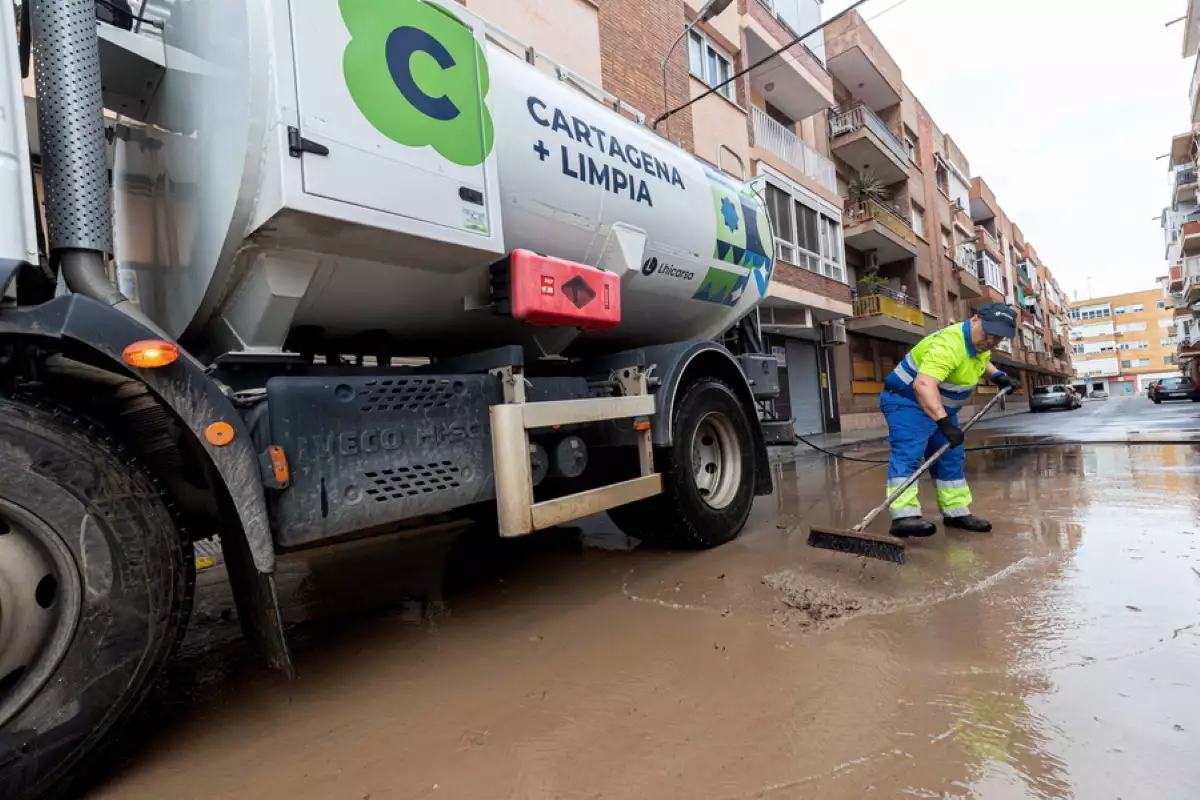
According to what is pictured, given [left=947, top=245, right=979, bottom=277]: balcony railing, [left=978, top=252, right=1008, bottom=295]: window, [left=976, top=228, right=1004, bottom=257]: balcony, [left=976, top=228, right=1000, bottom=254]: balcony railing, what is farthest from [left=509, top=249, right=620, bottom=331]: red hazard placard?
[left=976, top=228, right=1000, bottom=254]: balcony railing

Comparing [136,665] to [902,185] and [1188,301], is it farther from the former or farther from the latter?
[1188,301]

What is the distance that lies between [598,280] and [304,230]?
1.40 m

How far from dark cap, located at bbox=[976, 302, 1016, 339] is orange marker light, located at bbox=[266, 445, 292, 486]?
4.12 metres

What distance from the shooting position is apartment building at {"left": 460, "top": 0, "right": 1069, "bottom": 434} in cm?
1077

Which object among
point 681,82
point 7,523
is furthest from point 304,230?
point 681,82

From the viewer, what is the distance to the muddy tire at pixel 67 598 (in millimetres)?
1578

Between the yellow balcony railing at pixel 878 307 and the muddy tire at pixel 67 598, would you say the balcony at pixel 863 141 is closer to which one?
the yellow balcony railing at pixel 878 307

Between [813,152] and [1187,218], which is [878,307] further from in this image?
[1187,218]

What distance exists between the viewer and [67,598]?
1646mm

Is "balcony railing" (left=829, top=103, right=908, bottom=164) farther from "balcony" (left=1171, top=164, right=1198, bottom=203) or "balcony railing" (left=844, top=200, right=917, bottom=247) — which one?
"balcony" (left=1171, top=164, right=1198, bottom=203)

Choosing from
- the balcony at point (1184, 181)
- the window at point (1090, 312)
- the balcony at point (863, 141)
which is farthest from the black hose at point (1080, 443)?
the window at point (1090, 312)

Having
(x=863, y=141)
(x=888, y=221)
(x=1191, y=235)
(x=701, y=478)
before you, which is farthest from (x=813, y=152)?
(x=1191, y=235)

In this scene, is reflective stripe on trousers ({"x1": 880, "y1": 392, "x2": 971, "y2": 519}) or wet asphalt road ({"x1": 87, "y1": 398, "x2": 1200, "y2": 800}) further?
reflective stripe on trousers ({"x1": 880, "y1": 392, "x2": 971, "y2": 519})

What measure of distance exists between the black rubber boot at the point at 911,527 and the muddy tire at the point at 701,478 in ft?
3.11
